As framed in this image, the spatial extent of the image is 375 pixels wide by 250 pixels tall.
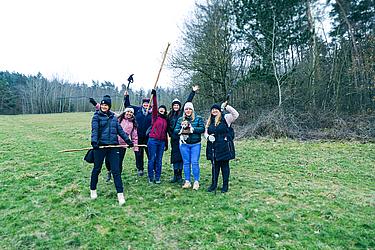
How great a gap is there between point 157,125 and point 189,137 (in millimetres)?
858

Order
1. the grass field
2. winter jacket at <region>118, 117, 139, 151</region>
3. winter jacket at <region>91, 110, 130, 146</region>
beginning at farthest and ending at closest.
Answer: winter jacket at <region>118, 117, 139, 151</region> < winter jacket at <region>91, 110, 130, 146</region> < the grass field

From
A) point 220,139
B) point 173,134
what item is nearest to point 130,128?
point 173,134

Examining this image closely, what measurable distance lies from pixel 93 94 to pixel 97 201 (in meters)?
80.3

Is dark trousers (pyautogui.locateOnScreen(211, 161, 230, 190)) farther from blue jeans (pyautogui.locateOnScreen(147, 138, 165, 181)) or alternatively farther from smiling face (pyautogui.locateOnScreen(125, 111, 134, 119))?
smiling face (pyautogui.locateOnScreen(125, 111, 134, 119))

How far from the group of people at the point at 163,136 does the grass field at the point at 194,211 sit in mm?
448

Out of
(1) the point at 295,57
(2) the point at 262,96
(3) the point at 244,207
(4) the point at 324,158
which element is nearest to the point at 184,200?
(3) the point at 244,207

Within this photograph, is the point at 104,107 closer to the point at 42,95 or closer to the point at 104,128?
Result: the point at 104,128

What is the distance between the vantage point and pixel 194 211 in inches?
216

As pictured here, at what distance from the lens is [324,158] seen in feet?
36.2

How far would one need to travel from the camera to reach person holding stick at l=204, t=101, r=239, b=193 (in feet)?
21.0

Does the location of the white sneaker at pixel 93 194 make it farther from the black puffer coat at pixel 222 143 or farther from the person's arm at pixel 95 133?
the black puffer coat at pixel 222 143

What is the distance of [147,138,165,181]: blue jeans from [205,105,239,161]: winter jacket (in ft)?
3.96

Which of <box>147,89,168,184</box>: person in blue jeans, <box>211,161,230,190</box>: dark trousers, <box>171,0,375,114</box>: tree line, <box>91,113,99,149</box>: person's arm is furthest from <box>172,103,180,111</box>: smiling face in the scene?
<box>171,0,375,114</box>: tree line

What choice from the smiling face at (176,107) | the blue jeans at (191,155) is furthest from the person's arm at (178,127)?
the smiling face at (176,107)
